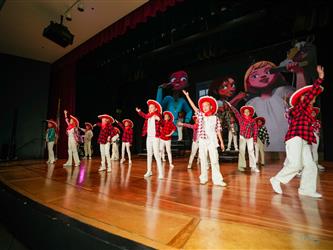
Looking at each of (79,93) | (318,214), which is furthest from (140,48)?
(318,214)

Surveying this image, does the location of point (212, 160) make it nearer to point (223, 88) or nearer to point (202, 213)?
point (202, 213)

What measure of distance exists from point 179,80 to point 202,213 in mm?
9925

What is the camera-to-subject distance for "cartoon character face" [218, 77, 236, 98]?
9.70 m

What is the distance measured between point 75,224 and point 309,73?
29.4 feet

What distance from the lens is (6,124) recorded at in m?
10.1

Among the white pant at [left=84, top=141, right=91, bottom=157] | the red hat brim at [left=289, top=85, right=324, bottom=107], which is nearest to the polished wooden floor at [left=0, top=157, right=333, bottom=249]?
the red hat brim at [left=289, top=85, right=324, bottom=107]

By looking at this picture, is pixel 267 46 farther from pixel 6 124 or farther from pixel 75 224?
pixel 6 124

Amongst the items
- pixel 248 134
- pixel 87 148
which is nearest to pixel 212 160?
pixel 248 134

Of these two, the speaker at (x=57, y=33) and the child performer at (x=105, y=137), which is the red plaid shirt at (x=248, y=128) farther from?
the speaker at (x=57, y=33)

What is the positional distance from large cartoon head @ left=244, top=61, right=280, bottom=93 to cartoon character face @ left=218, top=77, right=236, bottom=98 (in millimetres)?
605

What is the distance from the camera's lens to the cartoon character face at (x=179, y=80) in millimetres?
11391

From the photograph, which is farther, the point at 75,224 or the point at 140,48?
the point at 140,48

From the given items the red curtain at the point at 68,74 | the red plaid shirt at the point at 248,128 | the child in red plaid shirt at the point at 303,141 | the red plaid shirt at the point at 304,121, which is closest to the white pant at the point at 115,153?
the red curtain at the point at 68,74

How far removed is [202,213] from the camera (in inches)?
91.7
